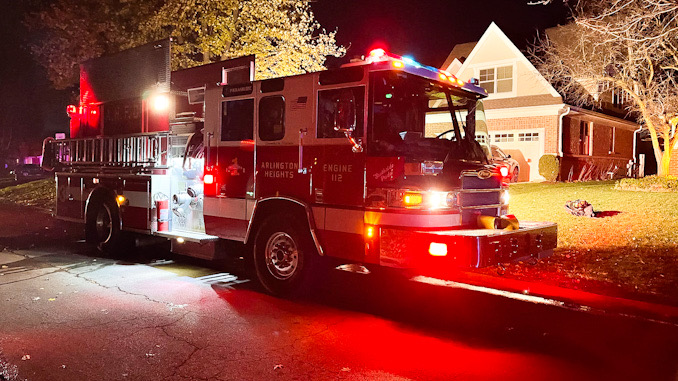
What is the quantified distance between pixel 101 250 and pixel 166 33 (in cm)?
1164

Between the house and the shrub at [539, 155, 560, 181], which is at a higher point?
the house

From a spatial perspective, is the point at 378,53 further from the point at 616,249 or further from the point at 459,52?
the point at 459,52

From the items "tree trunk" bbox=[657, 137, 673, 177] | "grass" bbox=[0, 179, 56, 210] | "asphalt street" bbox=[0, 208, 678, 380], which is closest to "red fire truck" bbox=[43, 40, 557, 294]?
"asphalt street" bbox=[0, 208, 678, 380]

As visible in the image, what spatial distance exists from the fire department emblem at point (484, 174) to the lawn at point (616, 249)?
2248mm

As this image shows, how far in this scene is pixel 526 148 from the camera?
2522cm

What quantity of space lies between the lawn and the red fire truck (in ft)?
5.00

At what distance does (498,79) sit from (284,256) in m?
21.6

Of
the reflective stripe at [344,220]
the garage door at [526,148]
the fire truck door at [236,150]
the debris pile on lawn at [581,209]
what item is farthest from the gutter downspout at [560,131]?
the reflective stripe at [344,220]

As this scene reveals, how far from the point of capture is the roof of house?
30906 millimetres

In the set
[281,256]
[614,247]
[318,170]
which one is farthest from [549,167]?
[318,170]

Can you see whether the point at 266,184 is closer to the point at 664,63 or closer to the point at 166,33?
the point at 166,33

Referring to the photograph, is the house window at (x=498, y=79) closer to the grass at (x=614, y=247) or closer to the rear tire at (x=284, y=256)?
the grass at (x=614, y=247)

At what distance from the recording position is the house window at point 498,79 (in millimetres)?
25969

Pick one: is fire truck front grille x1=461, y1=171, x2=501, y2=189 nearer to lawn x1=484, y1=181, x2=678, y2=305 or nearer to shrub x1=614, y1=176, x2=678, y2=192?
lawn x1=484, y1=181, x2=678, y2=305
